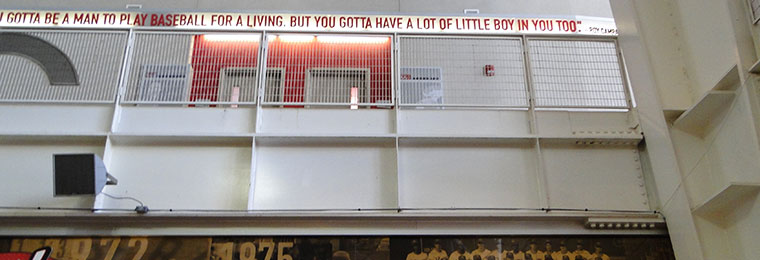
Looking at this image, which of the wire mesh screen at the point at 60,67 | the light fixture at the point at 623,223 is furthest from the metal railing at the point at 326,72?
the light fixture at the point at 623,223

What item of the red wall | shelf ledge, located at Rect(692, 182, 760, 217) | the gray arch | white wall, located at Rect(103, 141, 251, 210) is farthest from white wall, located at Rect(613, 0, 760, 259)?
the gray arch

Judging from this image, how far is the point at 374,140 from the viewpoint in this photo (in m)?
8.27

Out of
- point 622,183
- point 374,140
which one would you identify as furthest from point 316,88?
point 622,183

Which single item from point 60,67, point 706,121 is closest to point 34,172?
point 60,67

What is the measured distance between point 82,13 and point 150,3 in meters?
1.44

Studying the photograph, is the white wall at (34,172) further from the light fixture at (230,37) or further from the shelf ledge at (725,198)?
the shelf ledge at (725,198)

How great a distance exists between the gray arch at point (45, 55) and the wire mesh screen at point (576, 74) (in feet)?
24.6

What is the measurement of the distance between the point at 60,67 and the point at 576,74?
329 inches

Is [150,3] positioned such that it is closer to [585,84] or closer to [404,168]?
[404,168]

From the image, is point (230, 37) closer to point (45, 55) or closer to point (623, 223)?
point (45, 55)

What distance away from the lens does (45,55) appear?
334 inches

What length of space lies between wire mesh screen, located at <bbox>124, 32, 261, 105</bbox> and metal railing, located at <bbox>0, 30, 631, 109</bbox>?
0.02 meters

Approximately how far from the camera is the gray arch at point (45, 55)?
27.7ft

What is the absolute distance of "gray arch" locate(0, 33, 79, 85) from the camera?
27.7ft
